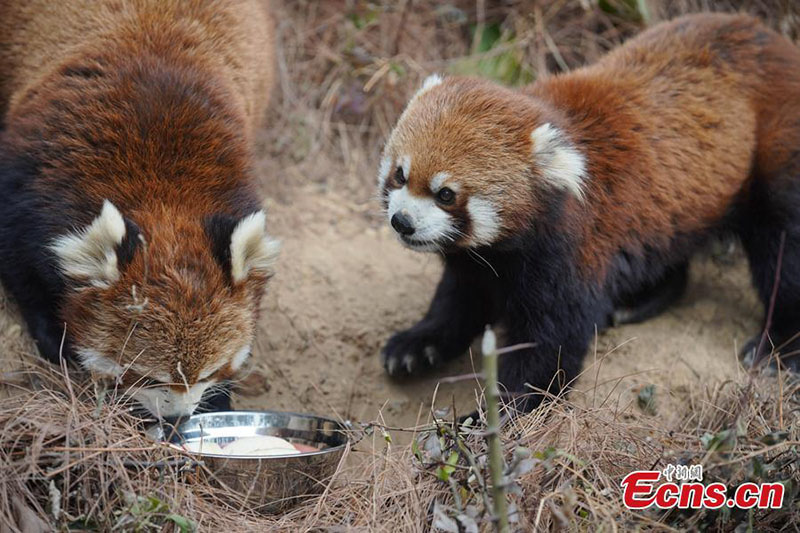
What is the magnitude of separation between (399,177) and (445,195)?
286 millimetres

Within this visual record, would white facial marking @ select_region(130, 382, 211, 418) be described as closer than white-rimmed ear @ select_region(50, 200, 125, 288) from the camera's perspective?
No

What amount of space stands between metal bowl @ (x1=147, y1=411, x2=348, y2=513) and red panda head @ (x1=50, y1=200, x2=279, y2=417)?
246mm

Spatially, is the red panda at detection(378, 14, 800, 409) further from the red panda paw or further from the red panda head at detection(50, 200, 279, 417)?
the red panda head at detection(50, 200, 279, 417)

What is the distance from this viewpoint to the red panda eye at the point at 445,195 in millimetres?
3941

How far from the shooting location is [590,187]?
165 inches

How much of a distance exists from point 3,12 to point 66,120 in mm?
1465

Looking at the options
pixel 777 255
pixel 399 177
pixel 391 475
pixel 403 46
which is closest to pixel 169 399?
pixel 391 475

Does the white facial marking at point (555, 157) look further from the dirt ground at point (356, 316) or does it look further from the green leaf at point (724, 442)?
the green leaf at point (724, 442)

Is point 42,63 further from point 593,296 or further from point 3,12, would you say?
point 593,296

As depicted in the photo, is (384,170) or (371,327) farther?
(371,327)

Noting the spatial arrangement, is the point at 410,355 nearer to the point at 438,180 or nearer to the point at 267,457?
the point at 438,180

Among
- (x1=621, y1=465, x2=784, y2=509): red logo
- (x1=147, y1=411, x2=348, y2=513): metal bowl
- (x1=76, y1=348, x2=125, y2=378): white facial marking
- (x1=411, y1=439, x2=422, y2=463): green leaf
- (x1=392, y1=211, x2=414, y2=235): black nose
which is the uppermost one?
(x1=392, y1=211, x2=414, y2=235): black nose

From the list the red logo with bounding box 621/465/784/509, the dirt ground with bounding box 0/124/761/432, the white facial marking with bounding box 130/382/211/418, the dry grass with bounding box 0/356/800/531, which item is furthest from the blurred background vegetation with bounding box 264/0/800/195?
the red logo with bounding box 621/465/784/509

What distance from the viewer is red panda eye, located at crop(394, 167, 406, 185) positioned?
4086mm
